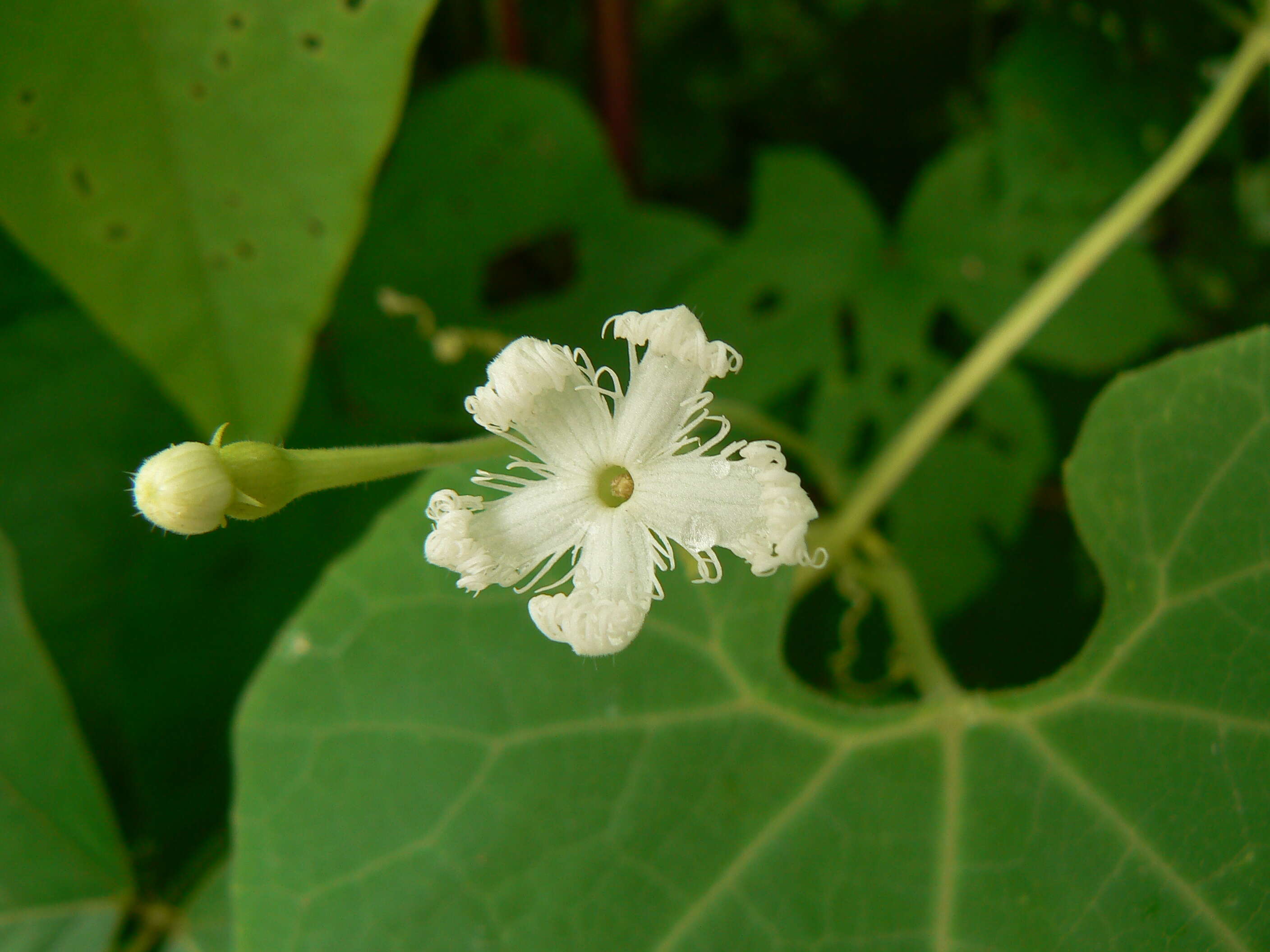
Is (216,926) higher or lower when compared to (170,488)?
lower

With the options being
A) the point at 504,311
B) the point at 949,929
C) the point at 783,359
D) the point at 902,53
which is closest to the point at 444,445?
the point at 949,929

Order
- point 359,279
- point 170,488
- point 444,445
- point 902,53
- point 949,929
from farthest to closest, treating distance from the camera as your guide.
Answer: point 902,53
point 359,279
point 949,929
point 444,445
point 170,488

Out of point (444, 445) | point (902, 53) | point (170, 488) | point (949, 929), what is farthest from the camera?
point (902, 53)

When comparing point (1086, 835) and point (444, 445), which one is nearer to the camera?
point (444, 445)

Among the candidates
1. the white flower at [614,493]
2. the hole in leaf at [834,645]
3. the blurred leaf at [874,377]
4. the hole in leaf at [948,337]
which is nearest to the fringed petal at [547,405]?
the white flower at [614,493]

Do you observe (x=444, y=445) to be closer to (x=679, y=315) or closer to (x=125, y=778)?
(x=679, y=315)

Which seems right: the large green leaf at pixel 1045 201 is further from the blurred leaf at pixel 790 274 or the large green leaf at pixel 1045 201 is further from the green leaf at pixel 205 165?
the green leaf at pixel 205 165

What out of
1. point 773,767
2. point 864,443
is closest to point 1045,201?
point 864,443
